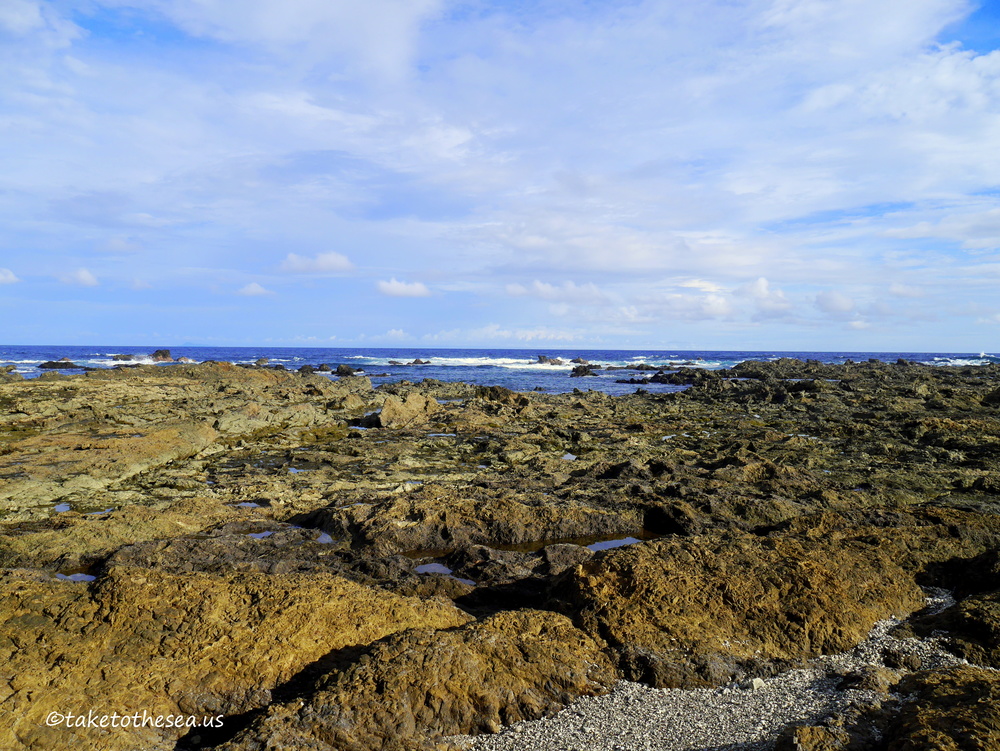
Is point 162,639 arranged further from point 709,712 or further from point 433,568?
point 709,712

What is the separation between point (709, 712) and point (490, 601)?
308cm

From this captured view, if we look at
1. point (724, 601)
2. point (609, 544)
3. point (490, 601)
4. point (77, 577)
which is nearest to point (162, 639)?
point (490, 601)

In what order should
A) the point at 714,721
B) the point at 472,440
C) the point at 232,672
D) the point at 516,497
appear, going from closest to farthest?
the point at 714,721, the point at 232,672, the point at 516,497, the point at 472,440

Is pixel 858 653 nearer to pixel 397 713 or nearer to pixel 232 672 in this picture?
pixel 397 713

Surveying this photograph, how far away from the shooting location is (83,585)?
6.12m

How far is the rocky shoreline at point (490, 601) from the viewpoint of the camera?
4844mm

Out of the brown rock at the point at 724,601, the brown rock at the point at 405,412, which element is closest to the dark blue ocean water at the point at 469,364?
the brown rock at the point at 405,412

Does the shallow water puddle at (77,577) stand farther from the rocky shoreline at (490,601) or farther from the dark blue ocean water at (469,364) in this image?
the dark blue ocean water at (469,364)

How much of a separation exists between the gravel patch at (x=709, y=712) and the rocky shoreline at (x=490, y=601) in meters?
0.03

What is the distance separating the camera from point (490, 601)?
24.7 feet

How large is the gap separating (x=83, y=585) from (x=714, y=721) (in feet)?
20.8

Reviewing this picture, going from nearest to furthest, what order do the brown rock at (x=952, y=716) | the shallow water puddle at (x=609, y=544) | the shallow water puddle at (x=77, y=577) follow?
the brown rock at (x=952, y=716) → the shallow water puddle at (x=77, y=577) → the shallow water puddle at (x=609, y=544)

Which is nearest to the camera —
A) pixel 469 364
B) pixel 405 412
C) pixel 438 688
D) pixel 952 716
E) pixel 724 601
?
pixel 952 716

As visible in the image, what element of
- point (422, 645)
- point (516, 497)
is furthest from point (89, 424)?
point (422, 645)
